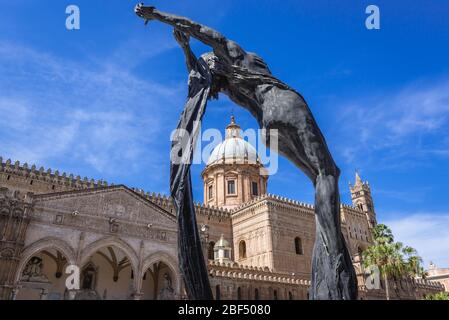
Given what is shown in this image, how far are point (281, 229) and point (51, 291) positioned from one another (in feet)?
66.5

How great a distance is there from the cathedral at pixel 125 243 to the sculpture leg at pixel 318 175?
54.1ft

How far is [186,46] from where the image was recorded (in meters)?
4.88

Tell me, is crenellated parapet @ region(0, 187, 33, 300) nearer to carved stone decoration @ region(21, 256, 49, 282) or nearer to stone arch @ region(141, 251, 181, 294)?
carved stone decoration @ region(21, 256, 49, 282)

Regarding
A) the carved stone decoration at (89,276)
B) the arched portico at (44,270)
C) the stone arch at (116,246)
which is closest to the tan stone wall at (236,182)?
the carved stone decoration at (89,276)

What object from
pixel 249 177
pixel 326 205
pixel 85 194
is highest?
pixel 249 177

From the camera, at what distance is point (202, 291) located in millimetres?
4012

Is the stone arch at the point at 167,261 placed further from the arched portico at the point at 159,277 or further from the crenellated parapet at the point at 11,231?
the crenellated parapet at the point at 11,231

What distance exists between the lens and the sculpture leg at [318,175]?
4000mm

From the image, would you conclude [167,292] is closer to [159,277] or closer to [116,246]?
[159,277]

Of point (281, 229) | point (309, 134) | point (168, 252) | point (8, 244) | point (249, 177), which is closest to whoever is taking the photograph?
point (309, 134)

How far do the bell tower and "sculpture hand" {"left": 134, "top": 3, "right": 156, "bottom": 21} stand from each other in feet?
151

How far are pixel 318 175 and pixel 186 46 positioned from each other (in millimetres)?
2246
